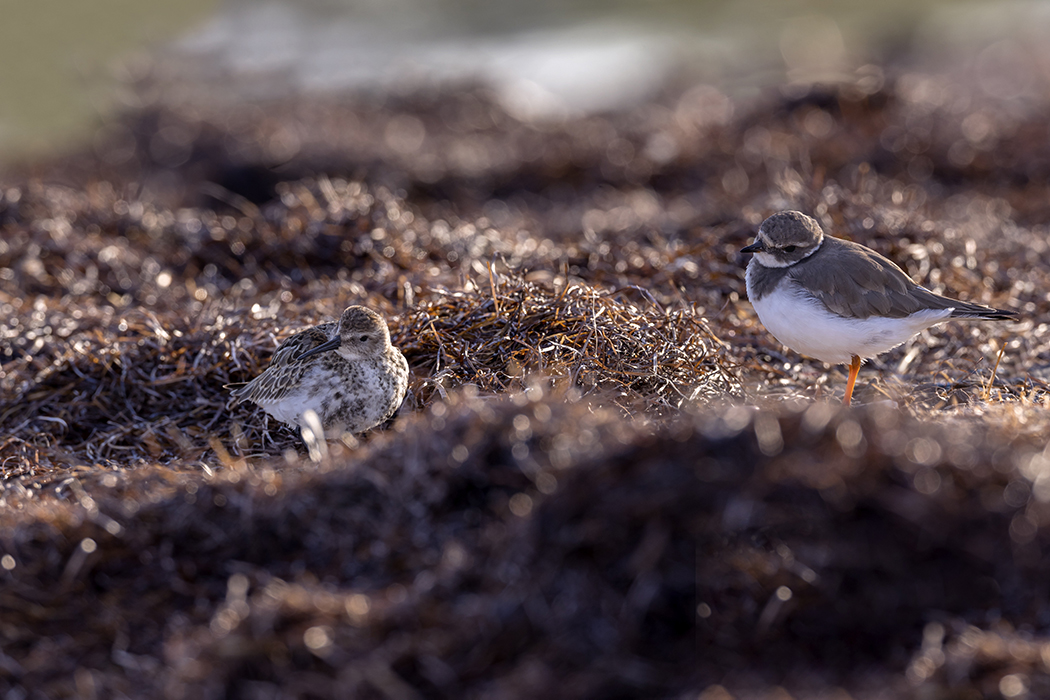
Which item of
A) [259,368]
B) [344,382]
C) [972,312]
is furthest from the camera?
[259,368]

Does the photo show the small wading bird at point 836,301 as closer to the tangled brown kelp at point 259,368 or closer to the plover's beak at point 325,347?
the tangled brown kelp at point 259,368

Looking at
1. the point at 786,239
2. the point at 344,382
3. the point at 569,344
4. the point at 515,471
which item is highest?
the point at 515,471

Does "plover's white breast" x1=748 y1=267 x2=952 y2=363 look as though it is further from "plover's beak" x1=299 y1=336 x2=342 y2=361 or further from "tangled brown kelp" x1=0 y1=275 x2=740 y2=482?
"plover's beak" x1=299 y1=336 x2=342 y2=361

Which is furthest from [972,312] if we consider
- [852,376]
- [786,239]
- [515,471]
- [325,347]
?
[325,347]

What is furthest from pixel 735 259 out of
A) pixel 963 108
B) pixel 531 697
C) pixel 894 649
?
pixel 963 108

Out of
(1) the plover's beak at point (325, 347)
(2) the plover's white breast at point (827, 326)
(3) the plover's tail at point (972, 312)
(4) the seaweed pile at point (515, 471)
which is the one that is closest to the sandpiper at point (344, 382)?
(1) the plover's beak at point (325, 347)

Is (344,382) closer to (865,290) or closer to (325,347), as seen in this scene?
(325,347)
